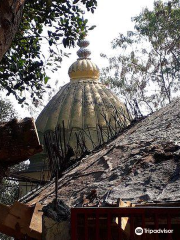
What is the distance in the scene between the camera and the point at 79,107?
22141 millimetres

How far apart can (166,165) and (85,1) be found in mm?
3501

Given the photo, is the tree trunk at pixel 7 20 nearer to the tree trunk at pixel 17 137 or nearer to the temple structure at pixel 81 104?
the tree trunk at pixel 17 137

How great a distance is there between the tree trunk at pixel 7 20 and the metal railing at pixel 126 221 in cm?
157

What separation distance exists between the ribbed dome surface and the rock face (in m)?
13.4

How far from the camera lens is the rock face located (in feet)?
16.8

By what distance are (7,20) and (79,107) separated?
18163 millimetres

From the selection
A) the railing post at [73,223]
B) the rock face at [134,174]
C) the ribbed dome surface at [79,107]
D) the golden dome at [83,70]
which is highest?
the golden dome at [83,70]

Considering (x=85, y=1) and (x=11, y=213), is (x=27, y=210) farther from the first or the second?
(x=85, y=1)

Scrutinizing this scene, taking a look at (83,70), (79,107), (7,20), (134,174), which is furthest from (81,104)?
(7,20)

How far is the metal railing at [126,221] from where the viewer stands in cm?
427

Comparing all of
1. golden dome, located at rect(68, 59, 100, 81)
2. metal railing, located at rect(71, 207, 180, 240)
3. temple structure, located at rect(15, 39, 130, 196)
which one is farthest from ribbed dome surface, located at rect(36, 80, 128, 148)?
metal railing, located at rect(71, 207, 180, 240)

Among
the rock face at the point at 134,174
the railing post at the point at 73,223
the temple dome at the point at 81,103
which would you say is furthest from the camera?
the temple dome at the point at 81,103

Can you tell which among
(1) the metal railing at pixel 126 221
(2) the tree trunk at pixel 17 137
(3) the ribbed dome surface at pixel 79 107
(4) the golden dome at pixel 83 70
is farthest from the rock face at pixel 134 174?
(4) the golden dome at pixel 83 70

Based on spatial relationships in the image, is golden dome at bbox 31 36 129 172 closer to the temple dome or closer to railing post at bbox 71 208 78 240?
the temple dome
